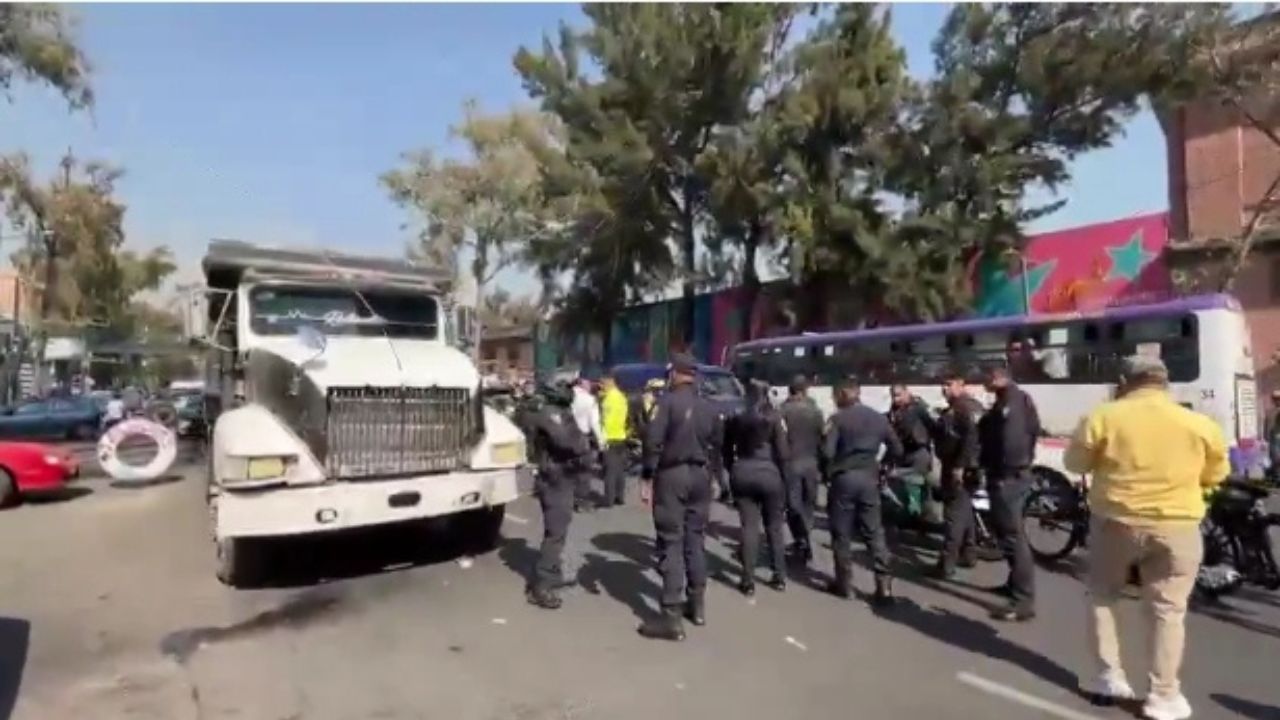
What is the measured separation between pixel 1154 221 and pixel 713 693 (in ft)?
71.2

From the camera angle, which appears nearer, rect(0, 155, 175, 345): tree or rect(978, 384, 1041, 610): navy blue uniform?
rect(978, 384, 1041, 610): navy blue uniform

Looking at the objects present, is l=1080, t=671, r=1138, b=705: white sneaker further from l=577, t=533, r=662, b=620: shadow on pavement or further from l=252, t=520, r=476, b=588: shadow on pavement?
l=252, t=520, r=476, b=588: shadow on pavement

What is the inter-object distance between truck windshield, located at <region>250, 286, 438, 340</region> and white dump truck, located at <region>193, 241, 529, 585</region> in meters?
0.01

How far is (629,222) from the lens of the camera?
31172 mm

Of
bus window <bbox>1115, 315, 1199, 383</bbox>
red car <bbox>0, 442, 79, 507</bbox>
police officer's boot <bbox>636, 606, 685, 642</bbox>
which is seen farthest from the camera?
bus window <bbox>1115, 315, 1199, 383</bbox>

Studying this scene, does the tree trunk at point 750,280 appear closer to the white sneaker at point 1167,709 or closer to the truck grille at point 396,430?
the truck grille at point 396,430

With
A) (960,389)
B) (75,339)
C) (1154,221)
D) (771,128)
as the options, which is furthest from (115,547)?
(75,339)

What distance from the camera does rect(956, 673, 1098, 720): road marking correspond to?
200 inches

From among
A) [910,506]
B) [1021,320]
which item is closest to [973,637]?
[910,506]

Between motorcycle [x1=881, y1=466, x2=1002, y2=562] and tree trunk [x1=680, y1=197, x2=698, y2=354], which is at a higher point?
tree trunk [x1=680, y1=197, x2=698, y2=354]

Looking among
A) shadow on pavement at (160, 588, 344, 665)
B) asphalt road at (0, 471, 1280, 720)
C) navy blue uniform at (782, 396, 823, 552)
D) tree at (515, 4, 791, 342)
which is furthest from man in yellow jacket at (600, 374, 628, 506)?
tree at (515, 4, 791, 342)

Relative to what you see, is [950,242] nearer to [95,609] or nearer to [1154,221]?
[1154,221]

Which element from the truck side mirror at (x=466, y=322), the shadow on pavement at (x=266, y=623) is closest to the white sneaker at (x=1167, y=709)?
the shadow on pavement at (x=266, y=623)

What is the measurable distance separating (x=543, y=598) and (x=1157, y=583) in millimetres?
4131
